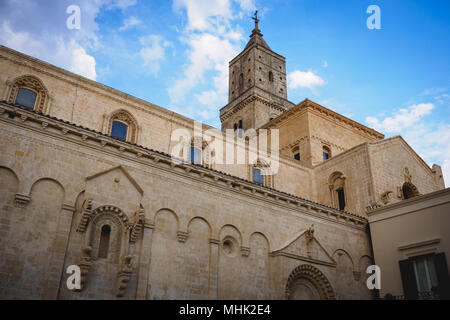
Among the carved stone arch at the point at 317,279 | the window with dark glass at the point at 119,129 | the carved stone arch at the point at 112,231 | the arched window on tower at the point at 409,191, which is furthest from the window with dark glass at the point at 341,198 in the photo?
the carved stone arch at the point at 112,231

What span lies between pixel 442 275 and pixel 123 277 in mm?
13618

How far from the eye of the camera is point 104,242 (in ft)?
49.6

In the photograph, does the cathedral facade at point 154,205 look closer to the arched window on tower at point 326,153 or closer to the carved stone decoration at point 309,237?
the carved stone decoration at point 309,237

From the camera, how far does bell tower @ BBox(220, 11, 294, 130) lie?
42.7 metres

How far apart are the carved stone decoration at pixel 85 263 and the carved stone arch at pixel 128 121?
342 inches

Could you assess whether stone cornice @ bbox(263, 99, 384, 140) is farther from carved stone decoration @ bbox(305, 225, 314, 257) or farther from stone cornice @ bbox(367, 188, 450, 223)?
carved stone decoration @ bbox(305, 225, 314, 257)

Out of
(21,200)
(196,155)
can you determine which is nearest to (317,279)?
(196,155)

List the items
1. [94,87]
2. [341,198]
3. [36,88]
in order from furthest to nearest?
[341,198]
[94,87]
[36,88]

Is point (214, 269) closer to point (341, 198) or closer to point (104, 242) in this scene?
point (104, 242)

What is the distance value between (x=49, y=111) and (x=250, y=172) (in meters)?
11.5

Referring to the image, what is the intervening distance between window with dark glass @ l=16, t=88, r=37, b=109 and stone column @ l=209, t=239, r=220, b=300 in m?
10.6

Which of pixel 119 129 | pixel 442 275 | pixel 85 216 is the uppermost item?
pixel 119 129
